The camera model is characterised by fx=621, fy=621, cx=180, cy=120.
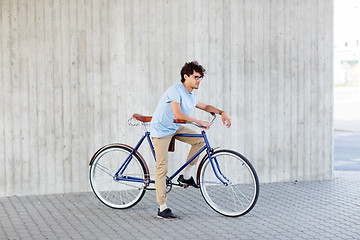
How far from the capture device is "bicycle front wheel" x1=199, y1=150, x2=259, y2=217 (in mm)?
6422

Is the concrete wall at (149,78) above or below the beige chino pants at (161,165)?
above

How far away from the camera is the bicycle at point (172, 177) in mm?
6594

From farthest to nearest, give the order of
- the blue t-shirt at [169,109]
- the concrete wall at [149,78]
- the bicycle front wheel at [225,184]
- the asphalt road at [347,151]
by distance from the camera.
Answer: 1. the asphalt road at [347,151]
2. the concrete wall at [149,78]
3. the blue t-shirt at [169,109]
4. the bicycle front wheel at [225,184]

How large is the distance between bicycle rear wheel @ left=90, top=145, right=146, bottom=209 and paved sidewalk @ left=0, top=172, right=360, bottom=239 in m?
0.15

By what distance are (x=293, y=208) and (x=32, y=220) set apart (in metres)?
2.91

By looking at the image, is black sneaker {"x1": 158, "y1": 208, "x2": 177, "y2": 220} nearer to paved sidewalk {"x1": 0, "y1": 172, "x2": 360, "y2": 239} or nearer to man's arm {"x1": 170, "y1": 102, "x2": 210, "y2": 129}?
paved sidewalk {"x1": 0, "y1": 172, "x2": 360, "y2": 239}

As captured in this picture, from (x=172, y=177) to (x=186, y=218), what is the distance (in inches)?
19.6

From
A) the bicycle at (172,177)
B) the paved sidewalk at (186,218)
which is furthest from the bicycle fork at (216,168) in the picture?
the paved sidewalk at (186,218)

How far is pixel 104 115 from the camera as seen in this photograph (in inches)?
320

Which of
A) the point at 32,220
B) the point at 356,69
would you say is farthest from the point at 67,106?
the point at 356,69

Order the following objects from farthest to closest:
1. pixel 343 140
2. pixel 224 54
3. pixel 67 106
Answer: pixel 343 140
pixel 224 54
pixel 67 106

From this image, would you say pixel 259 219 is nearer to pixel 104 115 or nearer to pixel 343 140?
pixel 104 115

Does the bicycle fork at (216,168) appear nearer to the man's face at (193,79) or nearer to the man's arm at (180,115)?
the man's arm at (180,115)

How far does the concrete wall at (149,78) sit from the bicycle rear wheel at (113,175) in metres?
0.74
